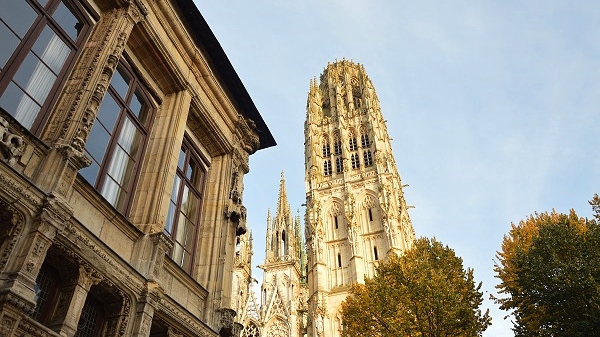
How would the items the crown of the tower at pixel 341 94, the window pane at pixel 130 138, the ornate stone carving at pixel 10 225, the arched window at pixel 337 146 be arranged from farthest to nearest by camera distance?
1. the crown of the tower at pixel 341 94
2. the arched window at pixel 337 146
3. the window pane at pixel 130 138
4. the ornate stone carving at pixel 10 225

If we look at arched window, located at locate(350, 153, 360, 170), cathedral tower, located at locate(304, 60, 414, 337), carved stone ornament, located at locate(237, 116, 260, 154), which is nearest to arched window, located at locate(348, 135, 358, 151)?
cathedral tower, located at locate(304, 60, 414, 337)

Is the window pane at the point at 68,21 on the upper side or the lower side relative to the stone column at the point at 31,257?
upper

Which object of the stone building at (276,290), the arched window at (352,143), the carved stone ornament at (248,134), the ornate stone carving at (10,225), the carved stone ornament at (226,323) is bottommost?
the ornate stone carving at (10,225)

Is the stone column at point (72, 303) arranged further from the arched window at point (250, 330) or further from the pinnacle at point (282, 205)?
the pinnacle at point (282, 205)

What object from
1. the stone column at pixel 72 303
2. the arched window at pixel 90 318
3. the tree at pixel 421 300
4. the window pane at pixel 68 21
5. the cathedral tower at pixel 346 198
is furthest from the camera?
the cathedral tower at pixel 346 198

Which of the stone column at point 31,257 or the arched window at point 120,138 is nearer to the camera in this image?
the stone column at point 31,257

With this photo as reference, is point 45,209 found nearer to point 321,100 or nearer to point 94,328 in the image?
point 94,328

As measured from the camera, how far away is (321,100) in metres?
63.3

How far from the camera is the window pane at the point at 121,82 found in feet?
27.9

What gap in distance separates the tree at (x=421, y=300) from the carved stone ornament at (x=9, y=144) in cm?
1625

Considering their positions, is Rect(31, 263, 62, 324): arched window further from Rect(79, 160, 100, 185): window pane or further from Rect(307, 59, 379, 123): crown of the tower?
Rect(307, 59, 379, 123): crown of the tower

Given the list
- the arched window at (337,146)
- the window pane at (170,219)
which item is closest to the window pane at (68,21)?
the window pane at (170,219)

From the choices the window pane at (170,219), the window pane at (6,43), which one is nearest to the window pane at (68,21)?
the window pane at (6,43)

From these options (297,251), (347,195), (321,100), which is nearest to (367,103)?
(321,100)
